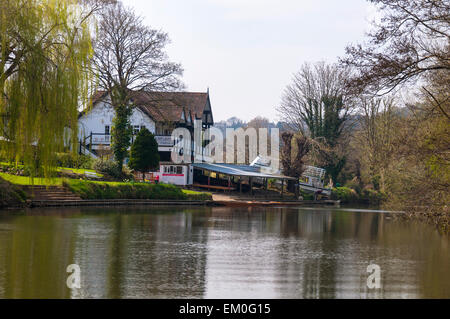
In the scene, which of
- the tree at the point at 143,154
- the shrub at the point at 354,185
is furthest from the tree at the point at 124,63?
the shrub at the point at 354,185

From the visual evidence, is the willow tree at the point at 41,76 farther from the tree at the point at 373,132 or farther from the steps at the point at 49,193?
the tree at the point at 373,132

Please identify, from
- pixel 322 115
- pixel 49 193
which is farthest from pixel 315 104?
pixel 49 193

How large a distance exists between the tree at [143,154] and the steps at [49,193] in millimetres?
10915

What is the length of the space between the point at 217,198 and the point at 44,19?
26.5 metres

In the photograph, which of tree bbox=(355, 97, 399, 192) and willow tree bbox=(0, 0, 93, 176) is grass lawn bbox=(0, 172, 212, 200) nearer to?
→ willow tree bbox=(0, 0, 93, 176)

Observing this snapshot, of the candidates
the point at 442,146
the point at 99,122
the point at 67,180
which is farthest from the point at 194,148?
the point at 442,146

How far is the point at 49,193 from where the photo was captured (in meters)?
32.8

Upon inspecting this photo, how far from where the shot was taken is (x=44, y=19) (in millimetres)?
22250

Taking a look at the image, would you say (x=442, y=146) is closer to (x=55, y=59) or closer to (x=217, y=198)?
(x=55, y=59)

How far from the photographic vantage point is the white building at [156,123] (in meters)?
48.9

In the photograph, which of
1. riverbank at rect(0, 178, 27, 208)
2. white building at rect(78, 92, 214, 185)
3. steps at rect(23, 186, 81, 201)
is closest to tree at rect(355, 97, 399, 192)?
white building at rect(78, 92, 214, 185)

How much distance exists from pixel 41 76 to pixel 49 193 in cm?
1265

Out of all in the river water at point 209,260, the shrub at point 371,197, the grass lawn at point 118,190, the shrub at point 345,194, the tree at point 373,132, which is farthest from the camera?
the shrub at point 371,197

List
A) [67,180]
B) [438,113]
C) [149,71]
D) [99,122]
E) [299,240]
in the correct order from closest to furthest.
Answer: [438,113] < [299,240] < [67,180] < [149,71] < [99,122]
